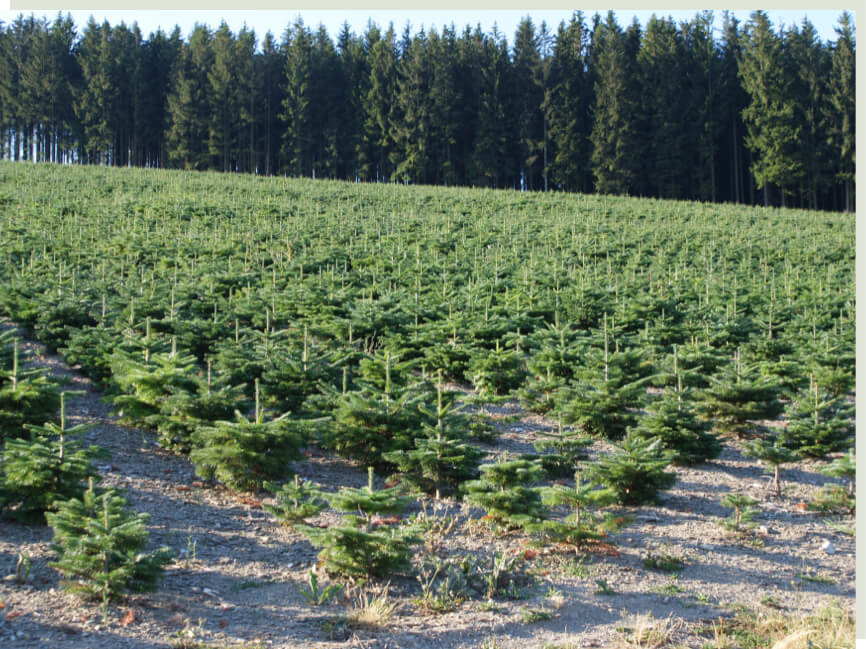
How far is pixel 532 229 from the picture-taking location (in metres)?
27.0

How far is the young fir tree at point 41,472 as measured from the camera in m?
5.71

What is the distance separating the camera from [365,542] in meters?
5.59

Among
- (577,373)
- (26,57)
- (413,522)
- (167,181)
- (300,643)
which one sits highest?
(26,57)

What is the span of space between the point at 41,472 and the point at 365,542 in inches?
109

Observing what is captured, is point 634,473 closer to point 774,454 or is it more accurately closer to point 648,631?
point 774,454

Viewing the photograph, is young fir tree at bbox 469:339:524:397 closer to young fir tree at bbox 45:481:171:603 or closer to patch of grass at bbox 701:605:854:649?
patch of grass at bbox 701:605:854:649

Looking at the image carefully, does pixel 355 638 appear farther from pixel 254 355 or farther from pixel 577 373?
pixel 577 373

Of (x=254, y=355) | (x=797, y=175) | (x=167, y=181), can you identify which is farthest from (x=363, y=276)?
(x=797, y=175)

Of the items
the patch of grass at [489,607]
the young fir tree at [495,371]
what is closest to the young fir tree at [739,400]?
the young fir tree at [495,371]

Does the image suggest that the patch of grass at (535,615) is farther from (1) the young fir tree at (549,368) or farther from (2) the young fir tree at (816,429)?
(2) the young fir tree at (816,429)

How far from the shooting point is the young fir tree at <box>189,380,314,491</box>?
6.89 meters

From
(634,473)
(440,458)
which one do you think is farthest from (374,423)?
(634,473)

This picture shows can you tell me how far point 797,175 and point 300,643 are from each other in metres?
52.9

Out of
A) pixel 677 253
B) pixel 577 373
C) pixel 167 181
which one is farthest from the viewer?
pixel 167 181
